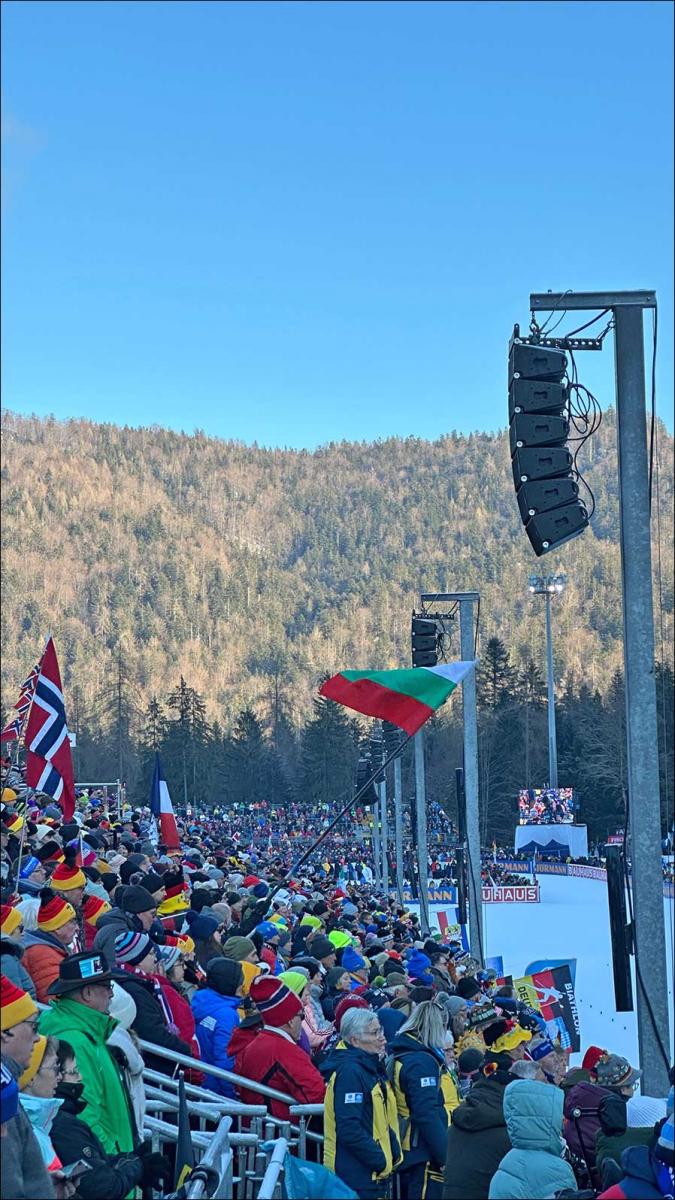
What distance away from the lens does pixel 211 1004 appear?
723 cm

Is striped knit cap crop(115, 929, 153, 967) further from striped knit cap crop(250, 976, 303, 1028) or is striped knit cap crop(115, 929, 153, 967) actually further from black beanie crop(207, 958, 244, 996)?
black beanie crop(207, 958, 244, 996)

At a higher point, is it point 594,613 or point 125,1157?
point 594,613

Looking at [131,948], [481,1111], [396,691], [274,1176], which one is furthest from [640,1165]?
[396,691]

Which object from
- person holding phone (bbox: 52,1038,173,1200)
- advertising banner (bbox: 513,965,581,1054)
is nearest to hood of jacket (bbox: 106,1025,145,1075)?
person holding phone (bbox: 52,1038,173,1200)

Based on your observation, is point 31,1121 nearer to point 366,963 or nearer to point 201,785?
point 366,963

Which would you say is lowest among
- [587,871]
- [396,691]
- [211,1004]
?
[587,871]

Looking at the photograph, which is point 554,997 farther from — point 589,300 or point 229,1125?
point 229,1125

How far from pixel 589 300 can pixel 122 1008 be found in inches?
157

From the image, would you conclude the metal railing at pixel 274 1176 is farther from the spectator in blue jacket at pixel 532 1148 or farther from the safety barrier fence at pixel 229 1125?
the spectator in blue jacket at pixel 532 1148

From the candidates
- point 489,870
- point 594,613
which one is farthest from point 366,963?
point 594,613

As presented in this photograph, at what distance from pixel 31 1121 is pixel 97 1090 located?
751 millimetres

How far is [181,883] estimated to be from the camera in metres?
10.1

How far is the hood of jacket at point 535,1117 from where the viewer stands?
4828 millimetres

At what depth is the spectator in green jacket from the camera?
5.04m
